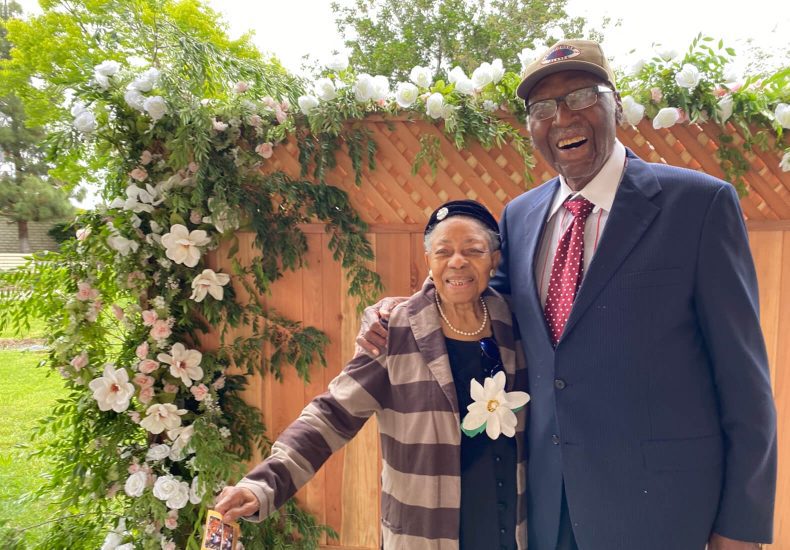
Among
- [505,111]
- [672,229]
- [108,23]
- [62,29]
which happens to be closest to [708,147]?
[505,111]

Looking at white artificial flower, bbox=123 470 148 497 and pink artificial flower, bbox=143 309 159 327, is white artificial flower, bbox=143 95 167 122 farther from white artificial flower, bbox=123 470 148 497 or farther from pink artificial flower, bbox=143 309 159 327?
white artificial flower, bbox=123 470 148 497

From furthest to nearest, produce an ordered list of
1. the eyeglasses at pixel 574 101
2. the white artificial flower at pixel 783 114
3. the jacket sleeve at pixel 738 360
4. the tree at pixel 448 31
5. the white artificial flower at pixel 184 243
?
the tree at pixel 448 31, the white artificial flower at pixel 184 243, the white artificial flower at pixel 783 114, the eyeglasses at pixel 574 101, the jacket sleeve at pixel 738 360

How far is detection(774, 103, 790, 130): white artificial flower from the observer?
1.90 m

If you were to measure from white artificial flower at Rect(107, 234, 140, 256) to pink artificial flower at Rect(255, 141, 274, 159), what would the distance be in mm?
Result: 696

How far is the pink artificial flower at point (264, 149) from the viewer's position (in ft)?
7.08

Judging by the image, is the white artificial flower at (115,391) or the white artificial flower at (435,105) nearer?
the white artificial flower at (435,105)

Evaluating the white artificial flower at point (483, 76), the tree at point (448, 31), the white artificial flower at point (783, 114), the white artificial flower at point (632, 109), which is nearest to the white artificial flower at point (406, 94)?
the white artificial flower at point (483, 76)

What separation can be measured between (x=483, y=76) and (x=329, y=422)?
1519mm

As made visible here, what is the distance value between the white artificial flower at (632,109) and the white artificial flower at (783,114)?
1.66ft

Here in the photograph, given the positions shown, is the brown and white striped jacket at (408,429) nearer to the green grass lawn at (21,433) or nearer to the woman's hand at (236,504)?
the woman's hand at (236,504)

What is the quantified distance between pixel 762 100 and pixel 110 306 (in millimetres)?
2993

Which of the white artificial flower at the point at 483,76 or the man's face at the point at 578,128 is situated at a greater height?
the white artificial flower at the point at 483,76

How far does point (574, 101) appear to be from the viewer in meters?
1.15

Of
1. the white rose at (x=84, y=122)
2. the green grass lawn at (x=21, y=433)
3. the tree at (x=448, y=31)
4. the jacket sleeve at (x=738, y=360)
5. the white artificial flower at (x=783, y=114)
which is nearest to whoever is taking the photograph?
the jacket sleeve at (x=738, y=360)
